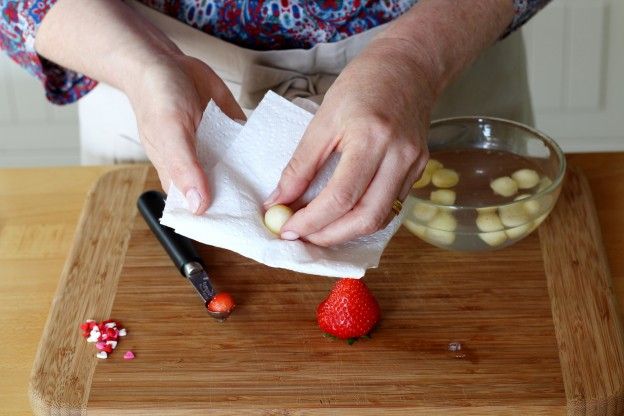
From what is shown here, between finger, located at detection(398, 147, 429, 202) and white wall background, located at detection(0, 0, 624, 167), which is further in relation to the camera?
white wall background, located at detection(0, 0, 624, 167)

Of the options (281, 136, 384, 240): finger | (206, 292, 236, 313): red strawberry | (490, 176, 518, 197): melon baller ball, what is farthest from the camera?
(490, 176, 518, 197): melon baller ball

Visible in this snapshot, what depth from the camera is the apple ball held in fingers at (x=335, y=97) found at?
35.8 inches

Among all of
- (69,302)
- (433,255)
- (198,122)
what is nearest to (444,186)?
(433,255)

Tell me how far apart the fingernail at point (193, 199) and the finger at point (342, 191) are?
85 mm

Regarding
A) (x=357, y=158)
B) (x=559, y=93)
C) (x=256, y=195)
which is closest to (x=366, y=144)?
(x=357, y=158)

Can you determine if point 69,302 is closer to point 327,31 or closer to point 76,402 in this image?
point 76,402

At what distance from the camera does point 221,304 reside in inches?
39.4

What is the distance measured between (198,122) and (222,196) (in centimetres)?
9

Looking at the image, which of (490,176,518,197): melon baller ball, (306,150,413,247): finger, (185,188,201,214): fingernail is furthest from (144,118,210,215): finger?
(490,176,518,197): melon baller ball

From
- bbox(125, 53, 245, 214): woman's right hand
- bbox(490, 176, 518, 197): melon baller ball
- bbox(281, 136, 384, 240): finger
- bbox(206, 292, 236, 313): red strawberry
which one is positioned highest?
bbox(125, 53, 245, 214): woman's right hand

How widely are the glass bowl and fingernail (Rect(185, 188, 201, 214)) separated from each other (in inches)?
9.6

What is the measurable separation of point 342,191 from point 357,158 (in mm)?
33

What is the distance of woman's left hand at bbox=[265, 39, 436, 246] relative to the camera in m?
0.90

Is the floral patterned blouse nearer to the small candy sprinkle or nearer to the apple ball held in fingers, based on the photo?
the apple ball held in fingers
